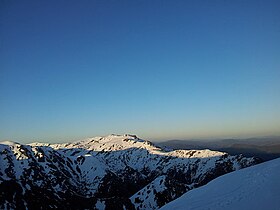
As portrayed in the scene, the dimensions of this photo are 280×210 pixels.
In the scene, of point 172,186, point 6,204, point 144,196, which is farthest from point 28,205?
point 172,186

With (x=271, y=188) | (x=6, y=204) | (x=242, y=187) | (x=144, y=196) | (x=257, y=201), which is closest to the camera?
(x=257, y=201)

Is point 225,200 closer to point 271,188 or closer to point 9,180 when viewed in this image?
point 271,188

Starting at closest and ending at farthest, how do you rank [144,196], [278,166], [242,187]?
[242,187], [278,166], [144,196]

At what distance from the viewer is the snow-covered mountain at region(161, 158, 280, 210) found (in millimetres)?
20219

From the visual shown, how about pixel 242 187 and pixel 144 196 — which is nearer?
pixel 242 187

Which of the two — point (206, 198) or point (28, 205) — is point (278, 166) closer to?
point (206, 198)

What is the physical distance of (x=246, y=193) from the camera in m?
23.3

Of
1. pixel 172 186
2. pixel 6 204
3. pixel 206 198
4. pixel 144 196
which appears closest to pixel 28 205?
pixel 6 204

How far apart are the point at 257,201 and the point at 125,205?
155688mm

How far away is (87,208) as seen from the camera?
607 feet

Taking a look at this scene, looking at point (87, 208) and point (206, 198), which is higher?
point (206, 198)

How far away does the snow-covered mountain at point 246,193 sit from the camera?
20219mm

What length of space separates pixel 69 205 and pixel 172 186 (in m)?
76.4

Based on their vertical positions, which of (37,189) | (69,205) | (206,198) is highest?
(206,198)
